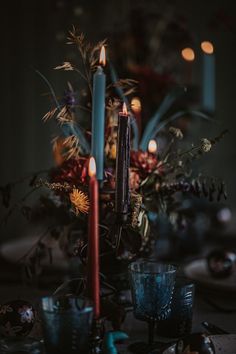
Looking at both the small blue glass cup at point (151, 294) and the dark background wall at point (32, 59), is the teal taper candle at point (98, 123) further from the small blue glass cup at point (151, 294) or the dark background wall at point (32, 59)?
the dark background wall at point (32, 59)

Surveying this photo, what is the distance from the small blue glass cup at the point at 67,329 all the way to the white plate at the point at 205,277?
0.63m

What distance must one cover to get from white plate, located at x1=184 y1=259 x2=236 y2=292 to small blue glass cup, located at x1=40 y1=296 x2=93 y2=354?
0.63 meters

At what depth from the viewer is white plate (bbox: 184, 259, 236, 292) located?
131cm

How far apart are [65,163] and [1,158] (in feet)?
6.00

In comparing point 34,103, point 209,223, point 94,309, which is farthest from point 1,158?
point 94,309

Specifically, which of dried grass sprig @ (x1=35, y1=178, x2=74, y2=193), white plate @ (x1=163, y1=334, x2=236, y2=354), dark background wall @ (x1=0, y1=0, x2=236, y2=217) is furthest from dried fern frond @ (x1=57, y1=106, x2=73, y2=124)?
dark background wall @ (x1=0, y1=0, x2=236, y2=217)

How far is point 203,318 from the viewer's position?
3.74 ft

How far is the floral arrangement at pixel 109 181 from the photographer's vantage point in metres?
0.97

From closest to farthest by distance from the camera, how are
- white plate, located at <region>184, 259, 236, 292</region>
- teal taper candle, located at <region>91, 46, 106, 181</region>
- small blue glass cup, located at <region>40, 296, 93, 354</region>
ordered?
small blue glass cup, located at <region>40, 296, 93, 354</region> → teal taper candle, located at <region>91, 46, 106, 181</region> → white plate, located at <region>184, 259, 236, 292</region>

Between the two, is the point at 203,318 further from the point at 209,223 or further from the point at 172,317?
the point at 209,223

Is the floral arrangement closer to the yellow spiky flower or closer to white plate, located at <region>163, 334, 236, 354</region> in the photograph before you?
the yellow spiky flower

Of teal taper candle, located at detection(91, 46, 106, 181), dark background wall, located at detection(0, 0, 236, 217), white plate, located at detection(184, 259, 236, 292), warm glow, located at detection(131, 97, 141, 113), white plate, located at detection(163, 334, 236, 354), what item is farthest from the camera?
dark background wall, located at detection(0, 0, 236, 217)

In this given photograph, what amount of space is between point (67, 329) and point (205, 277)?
2.54 feet

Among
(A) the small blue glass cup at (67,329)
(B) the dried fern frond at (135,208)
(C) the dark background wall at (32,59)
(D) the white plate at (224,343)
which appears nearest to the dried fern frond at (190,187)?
(B) the dried fern frond at (135,208)
